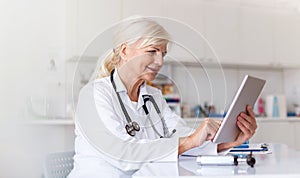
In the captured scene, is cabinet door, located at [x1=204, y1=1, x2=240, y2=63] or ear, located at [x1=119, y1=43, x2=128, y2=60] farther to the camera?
cabinet door, located at [x1=204, y1=1, x2=240, y2=63]

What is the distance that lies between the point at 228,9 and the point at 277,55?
73cm

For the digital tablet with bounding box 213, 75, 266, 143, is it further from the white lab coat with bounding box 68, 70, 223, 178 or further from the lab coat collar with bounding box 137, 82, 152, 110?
the lab coat collar with bounding box 137, 82, 152, 110

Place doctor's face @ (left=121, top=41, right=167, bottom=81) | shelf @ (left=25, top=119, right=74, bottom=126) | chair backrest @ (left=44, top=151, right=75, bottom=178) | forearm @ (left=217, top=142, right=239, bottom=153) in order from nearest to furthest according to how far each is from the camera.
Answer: doctor's face @ (left=121, top=41, right=167, bottom=81) → forearm @ (left=217, top=142, right=239, bottom=153) → chair backrest @ (left=44, top=151, right=75, bottom=178) → shelf @ (left=25, top=119, right=74, bottom=126)

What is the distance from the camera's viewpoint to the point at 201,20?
Result: 3.67 metres

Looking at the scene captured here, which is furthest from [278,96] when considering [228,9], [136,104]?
[136,104]

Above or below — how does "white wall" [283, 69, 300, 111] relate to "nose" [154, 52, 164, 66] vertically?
below

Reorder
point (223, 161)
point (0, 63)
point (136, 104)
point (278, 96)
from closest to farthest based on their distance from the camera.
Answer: point (223, 161)
point (136, 104)
point (0, 63)
point (278, 96)

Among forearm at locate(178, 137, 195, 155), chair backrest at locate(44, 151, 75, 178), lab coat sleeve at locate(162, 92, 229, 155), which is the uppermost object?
forearm at locate(178, 137, 195, 155)

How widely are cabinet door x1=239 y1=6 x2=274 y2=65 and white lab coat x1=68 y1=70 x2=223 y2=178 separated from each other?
2.66m

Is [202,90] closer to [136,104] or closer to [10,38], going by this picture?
[136,104]

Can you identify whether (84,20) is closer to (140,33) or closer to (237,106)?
(140,33)

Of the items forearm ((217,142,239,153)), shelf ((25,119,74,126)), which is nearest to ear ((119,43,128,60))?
forearm ((217,142,239,153))

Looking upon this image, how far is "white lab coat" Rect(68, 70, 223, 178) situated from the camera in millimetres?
1142

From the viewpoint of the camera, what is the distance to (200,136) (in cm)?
123
